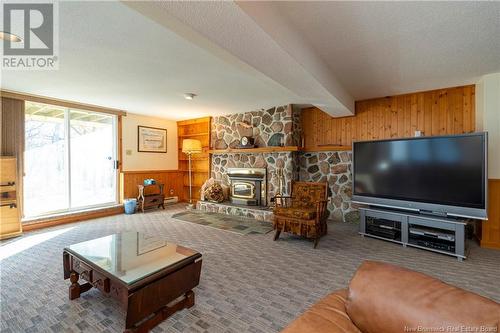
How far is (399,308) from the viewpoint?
939mm

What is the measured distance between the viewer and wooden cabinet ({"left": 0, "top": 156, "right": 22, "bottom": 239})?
359 centimetres

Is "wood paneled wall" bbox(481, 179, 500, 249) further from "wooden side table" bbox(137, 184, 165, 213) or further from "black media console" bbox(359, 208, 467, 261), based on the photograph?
"wooden side table" bbox(137, 184, 165, 213)

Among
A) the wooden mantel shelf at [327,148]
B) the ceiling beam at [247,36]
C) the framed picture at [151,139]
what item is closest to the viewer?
the ceiling beam at [247,36]

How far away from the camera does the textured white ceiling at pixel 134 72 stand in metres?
1.96

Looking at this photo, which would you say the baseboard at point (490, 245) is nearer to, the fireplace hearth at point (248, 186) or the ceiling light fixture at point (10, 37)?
the fireplace hearth at point (248, 186)

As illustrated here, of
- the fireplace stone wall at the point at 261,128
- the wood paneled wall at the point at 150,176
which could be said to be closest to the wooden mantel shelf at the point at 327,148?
the fireplace stone wall at the point at 261,128

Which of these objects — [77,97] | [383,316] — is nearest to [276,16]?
[383,316]

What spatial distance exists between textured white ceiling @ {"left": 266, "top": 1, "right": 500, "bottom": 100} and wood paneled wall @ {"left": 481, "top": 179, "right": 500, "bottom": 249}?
5.10 ft

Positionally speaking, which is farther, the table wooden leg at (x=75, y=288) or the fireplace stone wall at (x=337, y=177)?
the fireplace stone wall at (x=337, y=177)

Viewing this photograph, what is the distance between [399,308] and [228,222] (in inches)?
150

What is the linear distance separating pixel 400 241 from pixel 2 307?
14.7 feet

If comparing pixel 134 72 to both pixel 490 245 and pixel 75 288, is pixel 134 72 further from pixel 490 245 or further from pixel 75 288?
pixel 490 245

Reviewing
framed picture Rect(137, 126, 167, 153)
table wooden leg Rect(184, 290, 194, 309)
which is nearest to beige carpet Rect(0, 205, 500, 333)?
table wooden leg Rect(184, 290, 194, 309)

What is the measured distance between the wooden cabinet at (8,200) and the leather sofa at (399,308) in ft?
15.6
